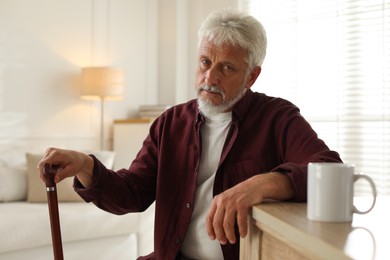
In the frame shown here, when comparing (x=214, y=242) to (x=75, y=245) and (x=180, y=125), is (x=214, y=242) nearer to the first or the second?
(x=180, y=125)

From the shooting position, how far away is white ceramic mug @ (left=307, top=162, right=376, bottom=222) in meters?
0.99

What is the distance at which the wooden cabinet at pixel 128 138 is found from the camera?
185 inches

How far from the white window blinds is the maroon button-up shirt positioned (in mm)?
2419

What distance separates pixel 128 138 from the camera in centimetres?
475

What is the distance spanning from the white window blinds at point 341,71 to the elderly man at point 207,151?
239 cm

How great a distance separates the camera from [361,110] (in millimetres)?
4043

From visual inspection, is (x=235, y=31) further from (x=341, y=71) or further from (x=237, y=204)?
(x=341, y=71)

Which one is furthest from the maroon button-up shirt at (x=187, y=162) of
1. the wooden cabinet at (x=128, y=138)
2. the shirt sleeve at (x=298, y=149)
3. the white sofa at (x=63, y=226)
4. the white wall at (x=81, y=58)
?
the wooden cabinet at (x=128, y=138)

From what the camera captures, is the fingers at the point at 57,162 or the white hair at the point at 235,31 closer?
the fingers at the point at 57,162

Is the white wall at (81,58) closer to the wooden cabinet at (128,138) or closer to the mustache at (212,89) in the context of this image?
the wooden cabinet at (128,138)

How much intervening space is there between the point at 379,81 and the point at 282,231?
10.7 feet

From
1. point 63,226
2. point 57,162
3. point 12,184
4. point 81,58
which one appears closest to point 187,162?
point 57,162

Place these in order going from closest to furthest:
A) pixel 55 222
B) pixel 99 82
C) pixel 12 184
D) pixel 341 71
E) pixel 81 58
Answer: pixel 55 222
pixel 12 184
pixel 341 71
pixel 99 82
pixel 81 58

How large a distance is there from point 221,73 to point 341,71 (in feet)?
8.49
